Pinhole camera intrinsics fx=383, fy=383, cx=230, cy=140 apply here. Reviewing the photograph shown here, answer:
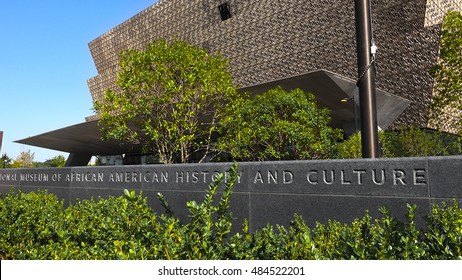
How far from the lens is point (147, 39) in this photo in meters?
51.3

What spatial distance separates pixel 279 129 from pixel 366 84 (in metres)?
9.29

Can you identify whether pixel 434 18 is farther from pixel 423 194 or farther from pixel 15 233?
pixel 15 233

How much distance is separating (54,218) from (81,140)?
46.6 metres

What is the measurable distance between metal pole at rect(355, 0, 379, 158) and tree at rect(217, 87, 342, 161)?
8.71 m

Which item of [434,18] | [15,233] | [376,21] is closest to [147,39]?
[376,21]

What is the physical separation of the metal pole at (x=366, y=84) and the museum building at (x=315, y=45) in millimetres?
11476

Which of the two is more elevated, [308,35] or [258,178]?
[308,35]

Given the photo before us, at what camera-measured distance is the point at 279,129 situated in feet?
59.1

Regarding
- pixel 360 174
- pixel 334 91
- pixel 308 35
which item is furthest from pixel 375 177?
pixel 308 35

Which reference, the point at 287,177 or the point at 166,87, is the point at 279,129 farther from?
the point at 287,177

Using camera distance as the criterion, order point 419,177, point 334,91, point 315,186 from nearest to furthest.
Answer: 1. point 419,177
2. point 315,186
3. point 334,91

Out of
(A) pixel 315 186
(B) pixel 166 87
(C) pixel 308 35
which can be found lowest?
(A) pixel 315 186

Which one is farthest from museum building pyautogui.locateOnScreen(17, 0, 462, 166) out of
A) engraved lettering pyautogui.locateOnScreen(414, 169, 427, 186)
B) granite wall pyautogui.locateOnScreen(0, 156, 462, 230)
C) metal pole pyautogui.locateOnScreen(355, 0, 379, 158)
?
engraved lettering pyautogui.locateOnScreen(414, 169, 427, 186)

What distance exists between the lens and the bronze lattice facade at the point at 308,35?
27375 millimetres
